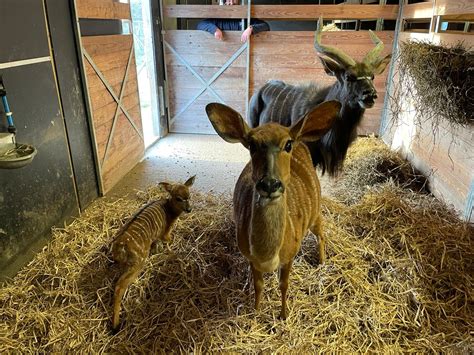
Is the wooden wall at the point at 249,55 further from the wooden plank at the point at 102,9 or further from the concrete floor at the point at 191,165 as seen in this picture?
the wooden plank at the point at 102,9

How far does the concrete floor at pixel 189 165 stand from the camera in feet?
14.6

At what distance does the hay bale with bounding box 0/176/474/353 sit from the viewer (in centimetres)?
225

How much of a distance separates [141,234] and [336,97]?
85.8 inches

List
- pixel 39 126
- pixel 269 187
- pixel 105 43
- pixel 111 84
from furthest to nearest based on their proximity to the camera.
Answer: pixel 111 84
pixel 105 43
pixel 39 126
pixel 269 187

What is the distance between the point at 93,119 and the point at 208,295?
7.88 feet

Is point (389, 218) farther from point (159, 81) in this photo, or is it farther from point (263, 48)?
point (159, 81)

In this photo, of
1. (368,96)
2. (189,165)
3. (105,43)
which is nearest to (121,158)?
(189,165)

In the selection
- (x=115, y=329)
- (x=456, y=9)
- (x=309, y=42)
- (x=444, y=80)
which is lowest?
(x=115, y=329)

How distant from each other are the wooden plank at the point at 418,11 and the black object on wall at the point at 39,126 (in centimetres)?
396

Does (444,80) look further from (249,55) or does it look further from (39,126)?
(39,126)

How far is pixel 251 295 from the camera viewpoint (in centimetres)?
253

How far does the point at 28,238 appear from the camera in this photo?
2934 mm

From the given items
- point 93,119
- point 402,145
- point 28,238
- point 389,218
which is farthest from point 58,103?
point 402,145

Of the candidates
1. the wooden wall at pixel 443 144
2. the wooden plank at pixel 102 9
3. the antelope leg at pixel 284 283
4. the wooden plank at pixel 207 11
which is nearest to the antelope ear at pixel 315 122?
the antelope leg at pixel 284 283
